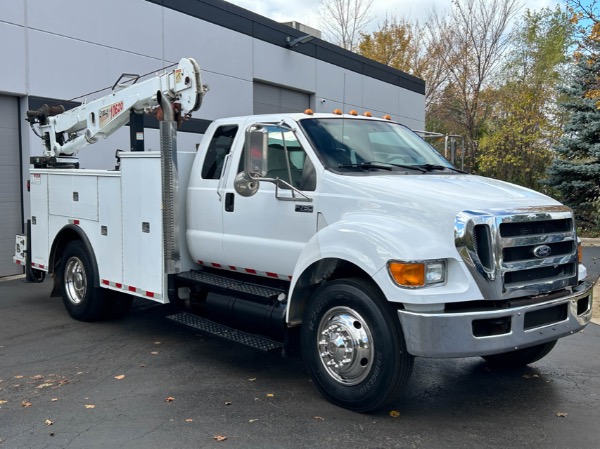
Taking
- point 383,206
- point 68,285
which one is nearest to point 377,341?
point 383,206

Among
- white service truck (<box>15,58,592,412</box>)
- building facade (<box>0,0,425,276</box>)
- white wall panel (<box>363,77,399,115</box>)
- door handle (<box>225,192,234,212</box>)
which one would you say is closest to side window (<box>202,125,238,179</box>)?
white service truck (<box>15,58,592,412</box>)

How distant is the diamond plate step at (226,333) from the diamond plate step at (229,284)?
380mm

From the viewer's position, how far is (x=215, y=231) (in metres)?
6.16

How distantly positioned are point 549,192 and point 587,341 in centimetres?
1861

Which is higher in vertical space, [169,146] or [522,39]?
[522,39]

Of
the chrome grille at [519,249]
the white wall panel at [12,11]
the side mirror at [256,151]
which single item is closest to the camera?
the chrome grille at [519,249]

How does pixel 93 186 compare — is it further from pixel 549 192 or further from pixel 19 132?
pixel 549 192

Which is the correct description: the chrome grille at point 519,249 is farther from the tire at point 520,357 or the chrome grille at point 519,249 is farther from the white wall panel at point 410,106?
the white wall panel at point 410,106

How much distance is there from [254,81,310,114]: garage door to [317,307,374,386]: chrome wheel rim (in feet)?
42.2

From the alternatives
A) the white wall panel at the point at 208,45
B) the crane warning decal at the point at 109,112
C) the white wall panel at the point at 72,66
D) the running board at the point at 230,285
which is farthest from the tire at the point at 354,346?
the white wall panel at the point at 208,45

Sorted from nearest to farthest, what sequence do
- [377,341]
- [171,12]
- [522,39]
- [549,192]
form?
[377,341] → [171,12] → [549,192] → [522,39]

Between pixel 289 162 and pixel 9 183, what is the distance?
25.7 feet

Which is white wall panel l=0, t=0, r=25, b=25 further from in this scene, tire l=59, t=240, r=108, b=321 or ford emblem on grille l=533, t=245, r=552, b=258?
ford emblem on grille l=533, t=245, r=552, b=258

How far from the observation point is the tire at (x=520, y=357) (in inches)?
229
